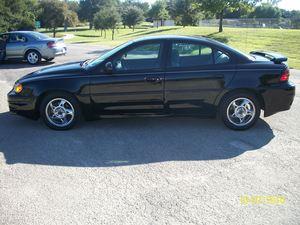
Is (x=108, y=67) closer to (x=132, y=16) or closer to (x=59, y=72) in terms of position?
(x=59, y=72)

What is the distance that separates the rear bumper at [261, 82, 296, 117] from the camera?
6184 millimetres

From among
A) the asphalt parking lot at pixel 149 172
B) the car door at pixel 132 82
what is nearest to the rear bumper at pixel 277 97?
the asphalt parking lot at pixel 149 172

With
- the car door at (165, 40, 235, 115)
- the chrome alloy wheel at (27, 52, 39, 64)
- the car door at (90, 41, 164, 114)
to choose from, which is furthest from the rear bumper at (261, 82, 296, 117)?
the chrome alloy wheel at (27, 52, 39, 64)

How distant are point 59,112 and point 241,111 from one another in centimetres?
309

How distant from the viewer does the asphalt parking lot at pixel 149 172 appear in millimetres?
3703

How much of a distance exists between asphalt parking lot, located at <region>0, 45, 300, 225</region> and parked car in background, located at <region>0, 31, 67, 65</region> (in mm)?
9413

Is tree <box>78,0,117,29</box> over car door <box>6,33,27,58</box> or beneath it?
over

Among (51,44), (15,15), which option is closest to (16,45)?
(51,44)

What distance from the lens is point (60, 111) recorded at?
247 inches

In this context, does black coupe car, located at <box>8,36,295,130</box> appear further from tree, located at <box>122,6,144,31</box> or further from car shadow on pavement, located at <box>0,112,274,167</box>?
tree, located at <box>122,6,144,31</box>

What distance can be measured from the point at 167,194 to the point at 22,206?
1.54 meters

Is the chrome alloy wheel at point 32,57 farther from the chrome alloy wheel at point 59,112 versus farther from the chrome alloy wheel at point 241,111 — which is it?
the chrome alloy wheel at point 241,111

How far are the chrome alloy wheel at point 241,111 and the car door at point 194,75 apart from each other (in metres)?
0.32

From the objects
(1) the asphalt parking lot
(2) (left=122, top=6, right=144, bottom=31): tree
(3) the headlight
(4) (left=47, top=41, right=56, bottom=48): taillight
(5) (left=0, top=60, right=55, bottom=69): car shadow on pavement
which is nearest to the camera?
(1) the asphalt parking lot
